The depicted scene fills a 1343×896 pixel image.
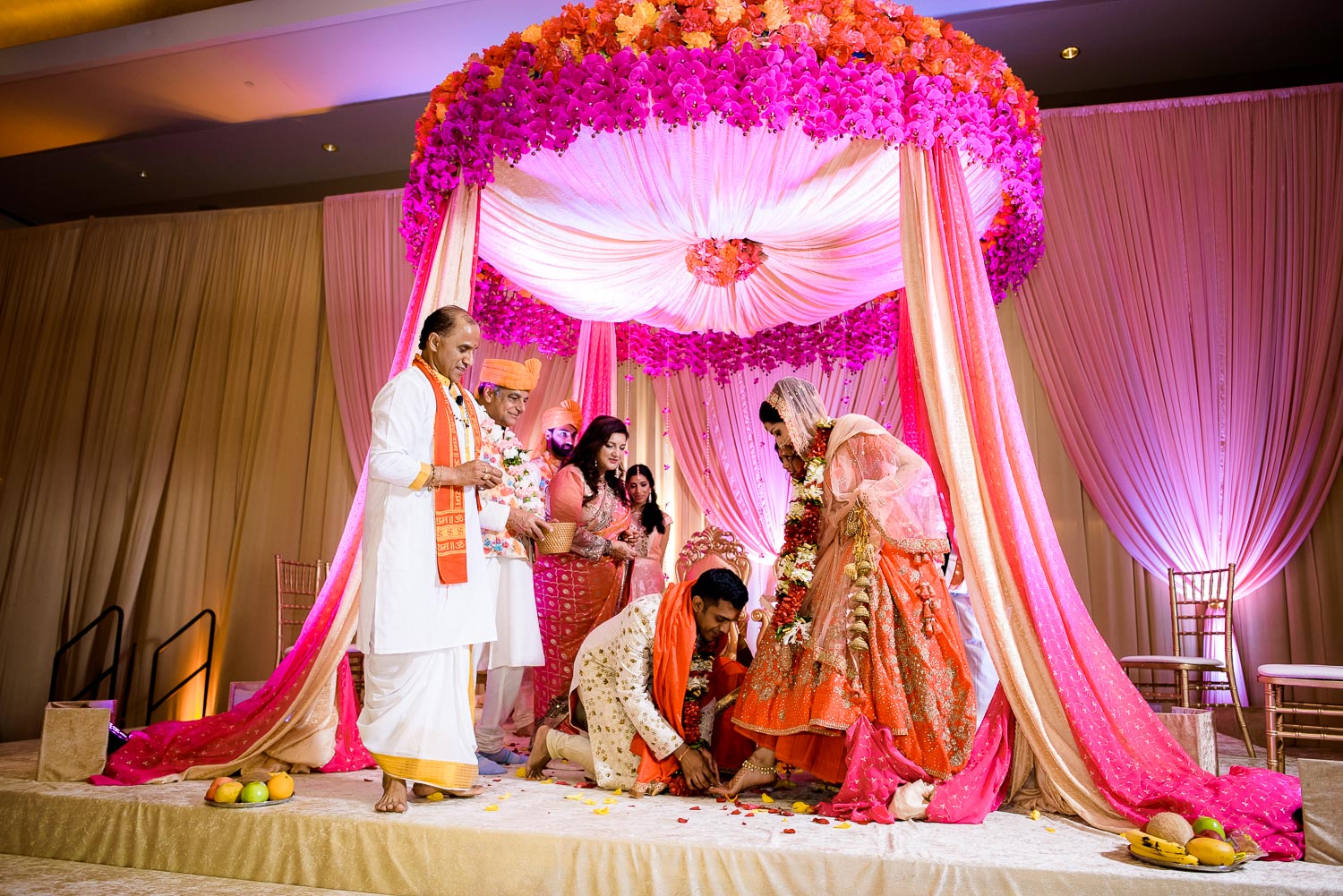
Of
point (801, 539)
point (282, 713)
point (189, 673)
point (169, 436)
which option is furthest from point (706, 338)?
point (189, 673)

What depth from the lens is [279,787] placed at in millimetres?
3039

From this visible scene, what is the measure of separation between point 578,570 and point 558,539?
0.20 meters

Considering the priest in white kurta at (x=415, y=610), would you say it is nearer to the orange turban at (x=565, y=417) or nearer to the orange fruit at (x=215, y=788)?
the orange fruit at (x=215, y=788)

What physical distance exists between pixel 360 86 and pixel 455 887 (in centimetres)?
560

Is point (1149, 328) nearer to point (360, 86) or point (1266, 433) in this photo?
point (1266, 433)

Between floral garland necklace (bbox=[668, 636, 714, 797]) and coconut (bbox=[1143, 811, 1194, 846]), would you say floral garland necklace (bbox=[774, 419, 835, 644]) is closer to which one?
floral garland necklace (bbox=[668, 636, 714, 797])

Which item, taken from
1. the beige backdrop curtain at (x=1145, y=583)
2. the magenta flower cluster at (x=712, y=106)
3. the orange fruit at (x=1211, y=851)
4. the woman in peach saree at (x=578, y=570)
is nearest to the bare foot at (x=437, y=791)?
the woman in peach saree at (x=578, y=570)

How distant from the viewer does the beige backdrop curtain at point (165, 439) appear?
7051 millimetres

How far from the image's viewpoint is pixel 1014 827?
2.80m

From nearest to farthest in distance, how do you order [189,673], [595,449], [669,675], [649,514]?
[669,675] → [595,449] → [649,514] → [189,673]

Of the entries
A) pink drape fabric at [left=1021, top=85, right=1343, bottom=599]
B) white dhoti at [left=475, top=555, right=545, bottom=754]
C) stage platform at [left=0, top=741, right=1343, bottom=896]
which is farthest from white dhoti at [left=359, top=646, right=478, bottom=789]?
pink drape fabric at [left=1021, top=85, right=1343, bottom=599]

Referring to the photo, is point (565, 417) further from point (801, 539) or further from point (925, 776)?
point (925, 776)

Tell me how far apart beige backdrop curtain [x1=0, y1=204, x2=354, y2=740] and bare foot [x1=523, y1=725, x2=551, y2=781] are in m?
4.00

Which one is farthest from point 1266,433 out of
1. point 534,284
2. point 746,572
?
point 534,284
